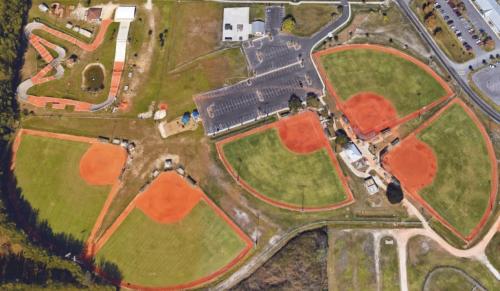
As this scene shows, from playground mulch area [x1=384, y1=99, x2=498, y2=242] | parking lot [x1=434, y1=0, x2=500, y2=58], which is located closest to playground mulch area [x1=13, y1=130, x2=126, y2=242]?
playground mulch area [x1=384, y1=99, x2=498, y2=242]

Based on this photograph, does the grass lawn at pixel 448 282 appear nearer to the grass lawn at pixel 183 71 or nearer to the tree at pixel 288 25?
the grass lawn at pixel 183 71

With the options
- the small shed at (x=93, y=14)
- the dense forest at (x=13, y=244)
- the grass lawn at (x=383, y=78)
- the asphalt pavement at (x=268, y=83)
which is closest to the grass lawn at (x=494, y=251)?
the grass lawn at (x=383, y=78)

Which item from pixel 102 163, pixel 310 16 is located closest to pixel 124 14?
pixel 102 163

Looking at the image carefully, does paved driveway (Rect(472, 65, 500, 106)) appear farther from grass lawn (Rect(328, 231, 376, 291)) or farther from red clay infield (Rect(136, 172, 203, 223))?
red clay infield (Rect(136, 172, 203, 223))

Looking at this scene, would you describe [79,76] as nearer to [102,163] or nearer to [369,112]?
[102,163]

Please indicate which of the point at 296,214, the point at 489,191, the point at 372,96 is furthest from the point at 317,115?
the point at 489,191

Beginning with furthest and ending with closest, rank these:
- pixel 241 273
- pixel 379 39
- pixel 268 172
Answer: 1. pixel 379 39
2. pixel 268 172
3. pixel 241 273

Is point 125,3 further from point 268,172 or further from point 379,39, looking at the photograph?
point 379,39
